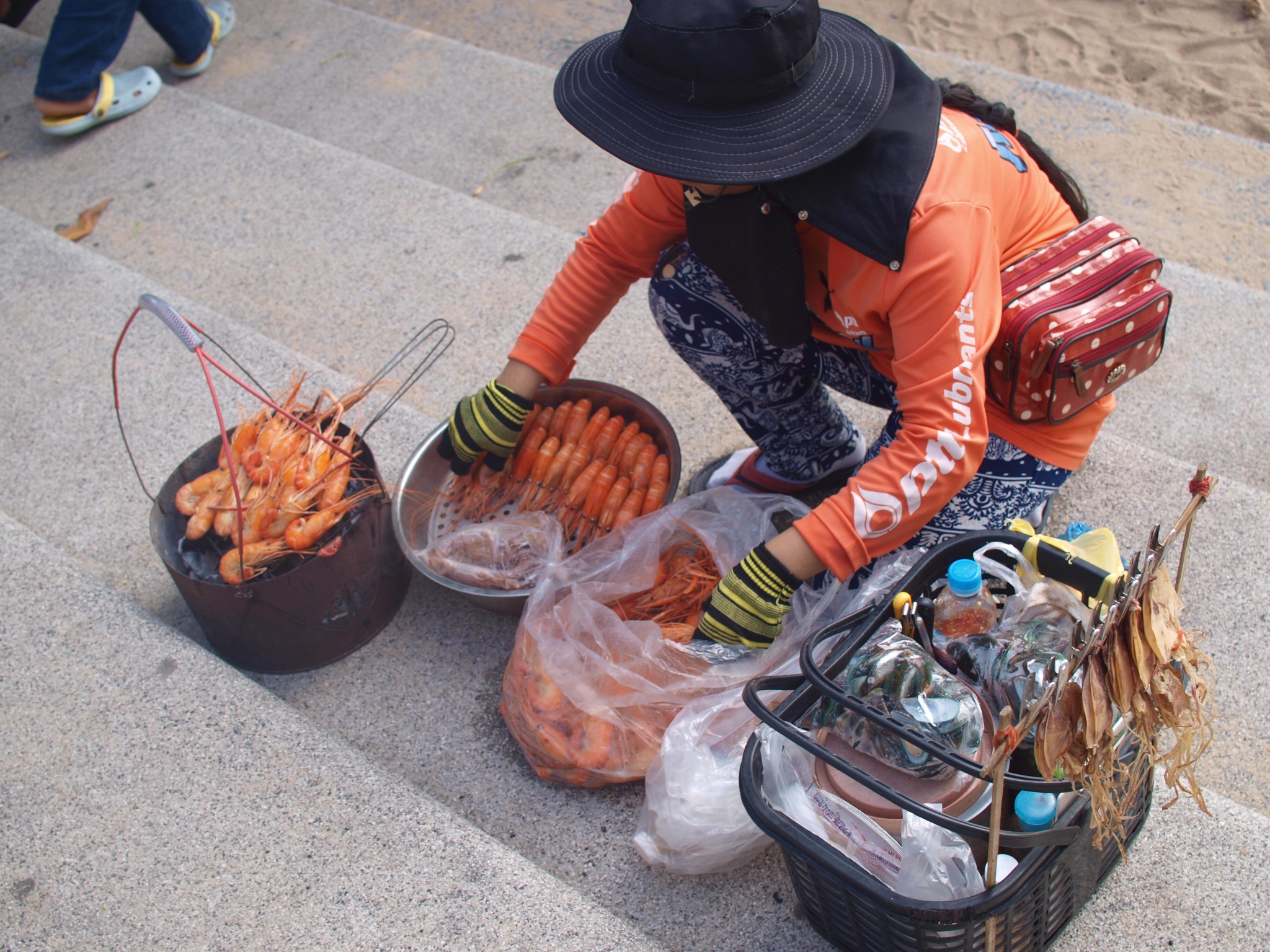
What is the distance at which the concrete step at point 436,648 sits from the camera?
2.03 meters

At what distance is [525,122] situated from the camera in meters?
4.75

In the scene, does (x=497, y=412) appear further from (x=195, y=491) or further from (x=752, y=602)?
(x=752, y=602)

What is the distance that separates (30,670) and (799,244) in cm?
224

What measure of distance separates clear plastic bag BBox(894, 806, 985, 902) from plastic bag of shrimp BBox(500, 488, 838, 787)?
637 mm

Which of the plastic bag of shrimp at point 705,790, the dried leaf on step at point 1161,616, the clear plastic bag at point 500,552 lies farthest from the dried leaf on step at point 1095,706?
the clear plastic bag at point 500,552

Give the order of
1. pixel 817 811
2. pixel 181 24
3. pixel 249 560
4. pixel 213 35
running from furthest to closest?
1. pixel 213 35
2. pixel 181 24
3. pixel 249 560
4. pixel 817 811

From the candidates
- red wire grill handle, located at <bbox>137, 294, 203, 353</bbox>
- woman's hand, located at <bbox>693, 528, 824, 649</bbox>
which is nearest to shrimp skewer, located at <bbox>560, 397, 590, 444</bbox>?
woman's hand, located at <bbox>693, 528, 824, 649</bbox>

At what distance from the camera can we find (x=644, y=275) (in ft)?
8.91

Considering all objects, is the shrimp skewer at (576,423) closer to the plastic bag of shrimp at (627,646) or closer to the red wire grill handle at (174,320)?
the plastic bag of shrimp at (627,646)

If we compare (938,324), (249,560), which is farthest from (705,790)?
(249,560)

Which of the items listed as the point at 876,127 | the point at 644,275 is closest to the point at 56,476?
the point at 644,275

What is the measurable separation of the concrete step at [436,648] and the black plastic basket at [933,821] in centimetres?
19

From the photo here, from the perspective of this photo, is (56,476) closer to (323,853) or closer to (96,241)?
(96,241)

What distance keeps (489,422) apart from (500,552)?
377 mm
